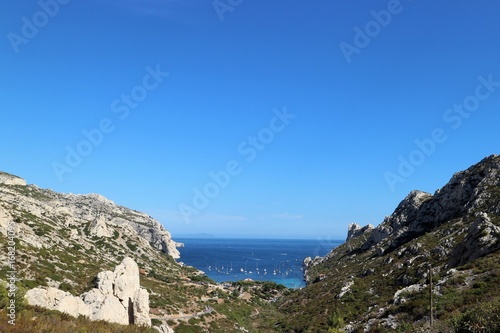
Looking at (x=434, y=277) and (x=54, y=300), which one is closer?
(x=54, y=300)

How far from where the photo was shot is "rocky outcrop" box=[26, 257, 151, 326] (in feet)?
91.0

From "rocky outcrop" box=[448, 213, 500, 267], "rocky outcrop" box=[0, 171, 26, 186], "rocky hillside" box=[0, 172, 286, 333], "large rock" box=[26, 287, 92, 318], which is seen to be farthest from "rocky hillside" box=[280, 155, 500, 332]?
"rocky outcrop" box=[0, 171, 26, 186]

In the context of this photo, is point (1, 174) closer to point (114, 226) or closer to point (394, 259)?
point (114, 226)

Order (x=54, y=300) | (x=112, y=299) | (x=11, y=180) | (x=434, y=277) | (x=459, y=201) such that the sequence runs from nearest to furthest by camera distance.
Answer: (x=54, y=300) < (x=112, y=299) < (x=434, y=277) < (x=459, y=201) < (x=11, y=180)

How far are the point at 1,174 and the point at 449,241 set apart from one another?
173 metres

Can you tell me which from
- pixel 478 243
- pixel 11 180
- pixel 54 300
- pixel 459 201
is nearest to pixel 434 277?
pixel 478 243

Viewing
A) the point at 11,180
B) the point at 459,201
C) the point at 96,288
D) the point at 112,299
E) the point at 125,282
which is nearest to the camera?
the point at 112,299

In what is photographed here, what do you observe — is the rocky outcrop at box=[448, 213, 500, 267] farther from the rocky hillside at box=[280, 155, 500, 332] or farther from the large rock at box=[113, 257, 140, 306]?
the large rock at box=[113, 257, 140, 306]

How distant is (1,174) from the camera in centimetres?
14738

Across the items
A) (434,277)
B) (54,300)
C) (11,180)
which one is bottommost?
(434,277)

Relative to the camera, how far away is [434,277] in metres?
41.4

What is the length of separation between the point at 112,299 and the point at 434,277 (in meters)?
38.7

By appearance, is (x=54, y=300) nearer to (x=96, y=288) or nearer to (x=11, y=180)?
(x=96, y=288)

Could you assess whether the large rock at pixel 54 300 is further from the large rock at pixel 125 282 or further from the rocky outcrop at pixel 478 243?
the rocky outcrop at pixel 478 243
